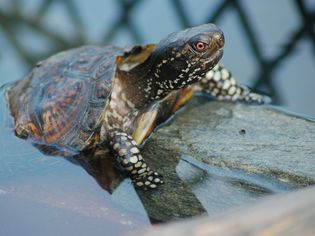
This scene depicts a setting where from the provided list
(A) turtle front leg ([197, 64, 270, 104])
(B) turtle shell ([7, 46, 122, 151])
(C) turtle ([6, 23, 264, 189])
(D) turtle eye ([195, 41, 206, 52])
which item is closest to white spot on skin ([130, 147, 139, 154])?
(C) turtle ([6, 23, 264, 189])

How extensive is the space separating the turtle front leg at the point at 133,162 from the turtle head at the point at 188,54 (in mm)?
454

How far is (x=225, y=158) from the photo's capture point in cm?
308

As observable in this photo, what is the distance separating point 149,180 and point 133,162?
140 mm

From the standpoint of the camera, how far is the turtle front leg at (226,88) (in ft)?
12.4

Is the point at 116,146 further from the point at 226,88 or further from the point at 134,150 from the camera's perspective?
the point at 226,88

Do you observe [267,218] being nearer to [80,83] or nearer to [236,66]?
[80,83]

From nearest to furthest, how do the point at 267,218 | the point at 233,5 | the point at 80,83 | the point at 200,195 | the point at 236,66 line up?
the point at 267,218 < the point at 200,195 < the point at 80,83 < the point at 236,66 < the point at 233,5

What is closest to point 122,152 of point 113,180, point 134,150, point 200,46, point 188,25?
point 134,150

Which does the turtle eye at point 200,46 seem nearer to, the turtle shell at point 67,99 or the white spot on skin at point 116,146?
the turtle shell at point 67,99

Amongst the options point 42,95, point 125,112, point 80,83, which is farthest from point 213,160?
point 42,95

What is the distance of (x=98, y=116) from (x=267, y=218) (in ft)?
6.58

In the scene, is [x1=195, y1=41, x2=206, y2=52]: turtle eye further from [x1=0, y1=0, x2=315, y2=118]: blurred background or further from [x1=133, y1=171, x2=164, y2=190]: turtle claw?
[x1=0, y1=0, x2=315, y2=118]: blurred background

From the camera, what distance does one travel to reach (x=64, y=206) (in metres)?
2.97

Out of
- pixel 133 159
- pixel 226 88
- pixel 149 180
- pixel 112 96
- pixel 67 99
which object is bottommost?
pixel 226 88
